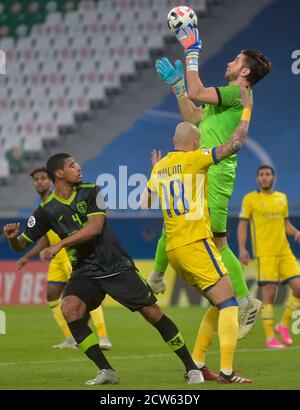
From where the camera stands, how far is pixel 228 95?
25.9 ft

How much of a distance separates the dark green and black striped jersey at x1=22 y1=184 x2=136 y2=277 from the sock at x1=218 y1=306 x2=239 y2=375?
35.3 inches

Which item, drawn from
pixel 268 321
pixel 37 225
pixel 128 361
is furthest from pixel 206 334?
pixel 268 321

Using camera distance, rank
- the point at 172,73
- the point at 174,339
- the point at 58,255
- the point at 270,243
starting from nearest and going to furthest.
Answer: the point at 174,339 < the point at 172,73 < the point at 58,255 < the point at 270,243

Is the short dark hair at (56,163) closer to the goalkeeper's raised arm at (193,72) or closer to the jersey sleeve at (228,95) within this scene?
the goalkeeper's raised arm at (193,72)

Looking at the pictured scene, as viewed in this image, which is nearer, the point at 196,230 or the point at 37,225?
the point at 196,230

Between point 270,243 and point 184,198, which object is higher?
point 184,198

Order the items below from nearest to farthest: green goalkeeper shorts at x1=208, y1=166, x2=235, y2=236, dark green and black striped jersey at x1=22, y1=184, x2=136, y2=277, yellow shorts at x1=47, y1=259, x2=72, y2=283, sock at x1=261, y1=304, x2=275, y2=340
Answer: dark green and black striped jersey at x1=22, y1=184, x2=136, y2=277
green goalkeeper shorts at x1=208, y1=166, x2=235, y2=236
sock at x1=261, y1=304, x2=275, y2=340
yellow shorts at x1=47, y1=259, x2=72, y2=283

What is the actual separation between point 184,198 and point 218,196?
0.62 meters

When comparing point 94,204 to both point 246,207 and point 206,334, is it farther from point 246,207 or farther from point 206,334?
point 246,207

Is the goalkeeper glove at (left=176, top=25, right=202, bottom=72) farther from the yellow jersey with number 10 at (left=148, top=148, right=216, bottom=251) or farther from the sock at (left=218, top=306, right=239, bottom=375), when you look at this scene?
the sock at (left=218, top=306, right=239, bottom=375)

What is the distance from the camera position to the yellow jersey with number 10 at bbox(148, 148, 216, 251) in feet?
24.8

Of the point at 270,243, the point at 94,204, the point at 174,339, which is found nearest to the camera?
the point at 174,339

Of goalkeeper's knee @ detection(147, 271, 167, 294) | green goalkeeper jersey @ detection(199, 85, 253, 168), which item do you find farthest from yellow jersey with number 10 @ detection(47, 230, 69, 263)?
green goalkeeper jersey @ detection(199, 85, 253, 168)
